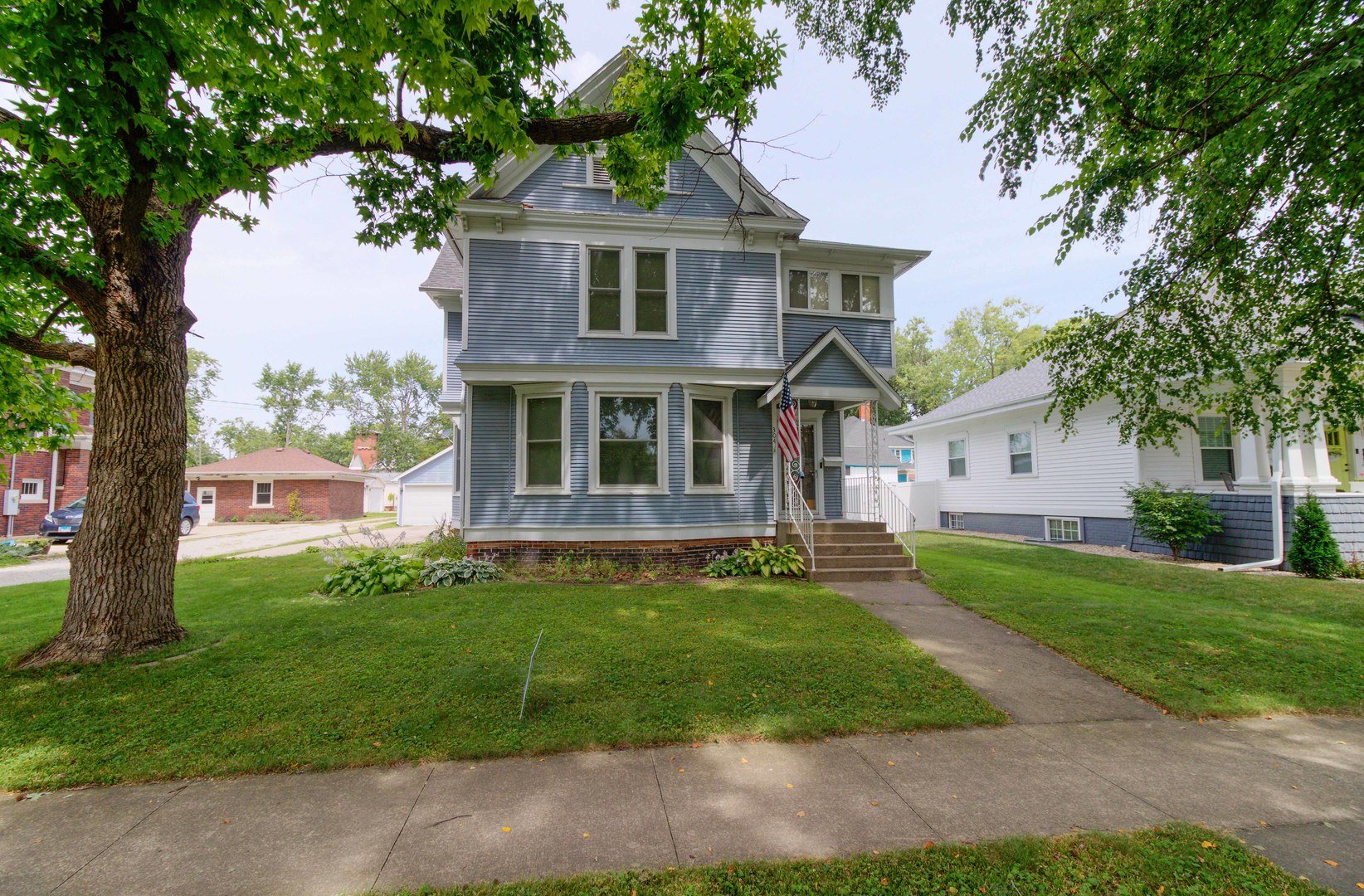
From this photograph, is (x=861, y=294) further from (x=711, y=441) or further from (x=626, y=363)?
(x=626, y=363)

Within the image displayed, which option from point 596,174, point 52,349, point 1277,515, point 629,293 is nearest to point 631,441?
point 629,293

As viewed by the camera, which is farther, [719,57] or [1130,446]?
[1130,446]

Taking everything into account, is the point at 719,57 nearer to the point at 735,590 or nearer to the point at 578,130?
the point at 578,130

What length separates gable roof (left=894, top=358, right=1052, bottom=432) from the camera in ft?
51.5

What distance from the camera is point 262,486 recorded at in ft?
103

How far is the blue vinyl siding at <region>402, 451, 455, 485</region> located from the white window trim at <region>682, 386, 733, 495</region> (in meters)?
22.9

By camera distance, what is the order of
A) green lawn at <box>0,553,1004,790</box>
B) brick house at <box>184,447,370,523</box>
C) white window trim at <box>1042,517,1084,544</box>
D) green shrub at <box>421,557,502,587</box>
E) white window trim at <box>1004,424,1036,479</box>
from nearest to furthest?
green lawn at <box>0,553,1004,790</box> < green shrub at <box>421,557,502,587</box> < white window trim at <box>1042,517,1084,544</box> < white window trim at <box>1004,424,1036,479</box> < brick house at <box>184,447,370,523</box>

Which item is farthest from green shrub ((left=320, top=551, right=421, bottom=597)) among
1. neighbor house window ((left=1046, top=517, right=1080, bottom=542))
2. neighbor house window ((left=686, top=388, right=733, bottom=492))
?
neighbor house window ((left=1046, top=517, right=1080, bottom=542))

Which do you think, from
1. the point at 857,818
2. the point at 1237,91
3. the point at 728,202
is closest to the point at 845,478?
the point at 728,202

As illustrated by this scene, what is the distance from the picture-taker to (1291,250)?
644 centimetres

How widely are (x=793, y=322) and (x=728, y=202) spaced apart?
270 cm

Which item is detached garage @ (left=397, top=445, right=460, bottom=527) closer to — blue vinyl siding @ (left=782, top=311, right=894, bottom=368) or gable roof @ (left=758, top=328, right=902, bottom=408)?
blue vinyl siding @ (left=782, top=311, right=894, bottom=368)

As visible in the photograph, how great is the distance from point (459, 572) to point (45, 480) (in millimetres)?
23191

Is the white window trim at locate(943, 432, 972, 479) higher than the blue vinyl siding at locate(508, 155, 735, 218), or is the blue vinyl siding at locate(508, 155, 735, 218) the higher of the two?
the blue vinyl siding at locate(508, 155, 735, 218)
